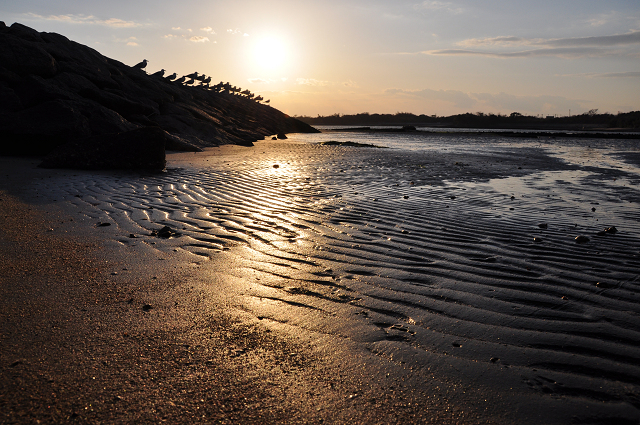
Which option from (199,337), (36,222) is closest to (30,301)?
(199,337)

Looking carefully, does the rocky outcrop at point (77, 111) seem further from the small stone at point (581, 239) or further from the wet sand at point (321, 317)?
the small stone at point (581, 239)

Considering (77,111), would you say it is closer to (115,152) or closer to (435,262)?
(115,152)

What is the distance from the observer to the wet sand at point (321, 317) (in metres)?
2.16

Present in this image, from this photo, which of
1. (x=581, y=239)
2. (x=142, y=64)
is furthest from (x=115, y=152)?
(x=142, y=64)

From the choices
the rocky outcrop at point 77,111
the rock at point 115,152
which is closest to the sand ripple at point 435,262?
the rock at point 115,152

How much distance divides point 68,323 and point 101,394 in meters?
0.98

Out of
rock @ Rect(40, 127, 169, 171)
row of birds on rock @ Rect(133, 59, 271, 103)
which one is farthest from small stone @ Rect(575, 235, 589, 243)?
row of birds on rock @ Rect(133, 59, 271, 103)

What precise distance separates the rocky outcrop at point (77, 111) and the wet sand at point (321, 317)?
17.7ft

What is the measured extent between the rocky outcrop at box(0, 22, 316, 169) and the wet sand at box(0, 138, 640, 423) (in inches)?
212

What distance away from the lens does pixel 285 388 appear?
2.26 meters

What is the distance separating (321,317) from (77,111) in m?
14.4

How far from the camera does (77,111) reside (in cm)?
1393

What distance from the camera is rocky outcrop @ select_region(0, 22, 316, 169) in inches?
465

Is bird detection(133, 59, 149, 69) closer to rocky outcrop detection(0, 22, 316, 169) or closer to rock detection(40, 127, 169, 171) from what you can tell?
rocky outcrop detection(0, 22, 316, 169)
